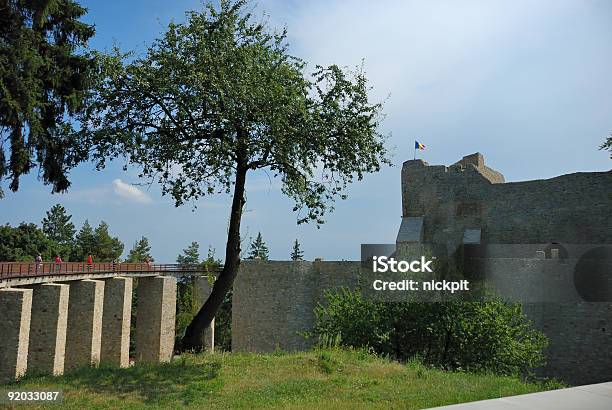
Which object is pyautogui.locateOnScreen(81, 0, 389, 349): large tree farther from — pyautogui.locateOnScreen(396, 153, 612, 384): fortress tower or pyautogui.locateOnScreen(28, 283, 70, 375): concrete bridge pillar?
pyautogui.locateOnScreen(28, 283, 70, 375): concrete bridge pillar

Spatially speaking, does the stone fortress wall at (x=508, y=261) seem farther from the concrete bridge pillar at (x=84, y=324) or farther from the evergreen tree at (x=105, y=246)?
the evergreen tree at (x=105, y=246)

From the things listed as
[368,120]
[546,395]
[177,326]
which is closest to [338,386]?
[546,395]

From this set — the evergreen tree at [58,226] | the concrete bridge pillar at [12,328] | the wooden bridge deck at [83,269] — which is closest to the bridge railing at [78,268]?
the wooden bridge deck at [83,269]

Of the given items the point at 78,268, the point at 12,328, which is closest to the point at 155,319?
the point at 78,268

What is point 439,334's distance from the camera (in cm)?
1352

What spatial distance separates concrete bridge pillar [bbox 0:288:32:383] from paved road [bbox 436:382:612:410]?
61.4ft

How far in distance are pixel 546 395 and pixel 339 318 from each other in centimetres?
777

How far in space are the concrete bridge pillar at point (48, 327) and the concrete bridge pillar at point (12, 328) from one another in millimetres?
2695

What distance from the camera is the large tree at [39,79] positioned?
18.5m

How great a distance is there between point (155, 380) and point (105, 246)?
53.4 metres

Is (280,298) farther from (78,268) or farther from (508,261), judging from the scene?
(508,261)

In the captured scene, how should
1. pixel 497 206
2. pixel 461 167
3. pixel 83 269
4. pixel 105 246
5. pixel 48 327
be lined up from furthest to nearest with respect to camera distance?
pixel 105 246
pixel 461 167
pixel 497 206
pixel 83 269
pixel 48 327

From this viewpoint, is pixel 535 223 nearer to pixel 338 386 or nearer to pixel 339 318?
pixel 339 318

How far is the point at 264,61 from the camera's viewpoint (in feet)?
40.2
